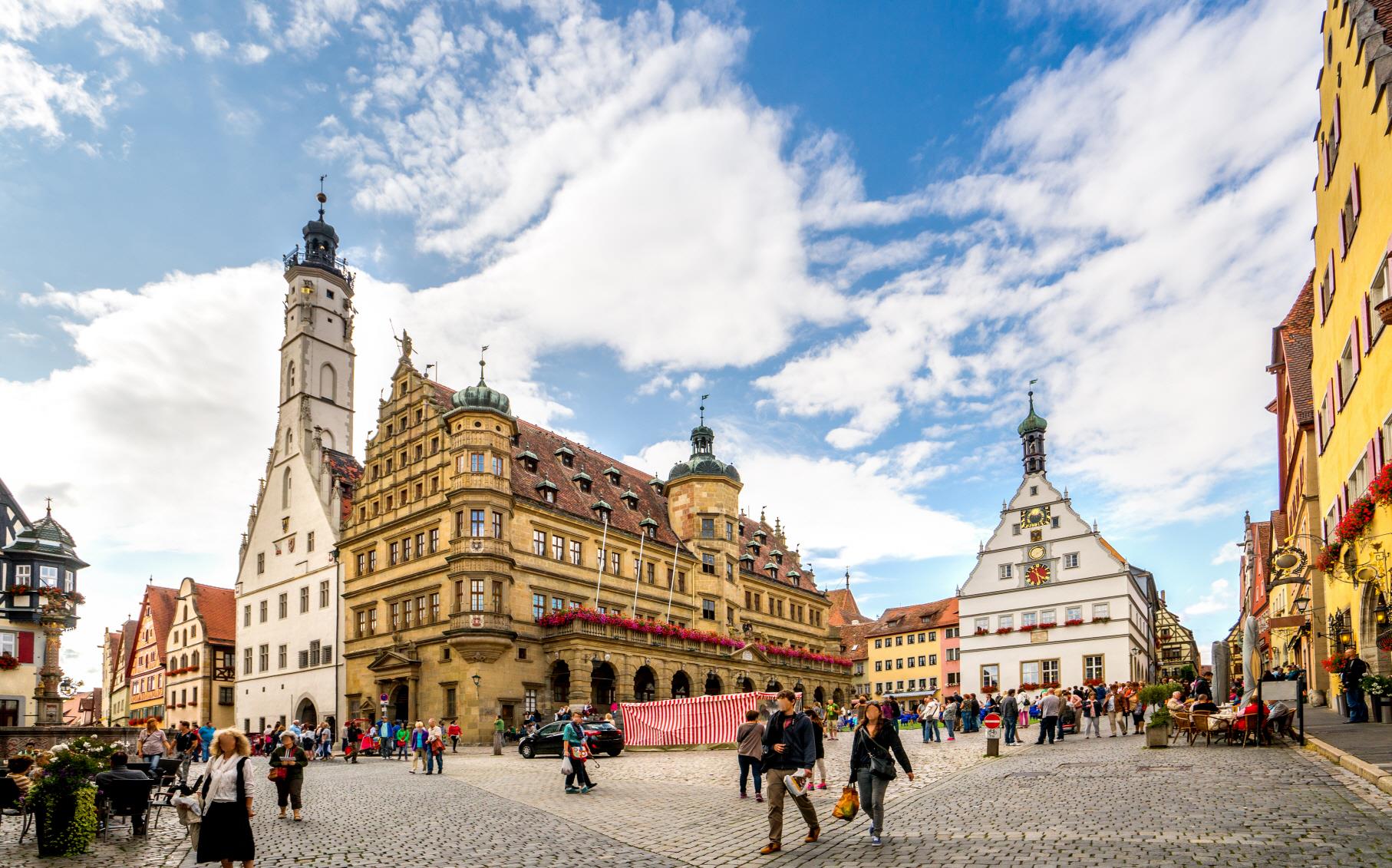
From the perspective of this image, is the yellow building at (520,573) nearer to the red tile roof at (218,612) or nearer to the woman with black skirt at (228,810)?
the red tile roof at (218,612)

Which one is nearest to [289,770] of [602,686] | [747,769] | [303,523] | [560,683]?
[747,769]

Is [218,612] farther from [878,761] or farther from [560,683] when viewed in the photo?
[878,761]

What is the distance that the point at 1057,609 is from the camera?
66500mm

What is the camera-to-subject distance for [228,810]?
35.4ft

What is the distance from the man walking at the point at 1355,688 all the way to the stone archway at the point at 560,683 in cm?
3162

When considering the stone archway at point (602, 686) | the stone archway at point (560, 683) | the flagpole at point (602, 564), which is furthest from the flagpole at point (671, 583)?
the stone archway at point (560, 683)

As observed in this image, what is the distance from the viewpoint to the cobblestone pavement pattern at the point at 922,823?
11102 millimetres

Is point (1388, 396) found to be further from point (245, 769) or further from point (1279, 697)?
point (245, 769)

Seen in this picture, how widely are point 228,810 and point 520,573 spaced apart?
3674cm

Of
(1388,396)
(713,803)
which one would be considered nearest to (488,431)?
(713,803)

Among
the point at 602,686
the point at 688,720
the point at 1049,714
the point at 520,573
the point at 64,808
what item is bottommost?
the point at 688,720

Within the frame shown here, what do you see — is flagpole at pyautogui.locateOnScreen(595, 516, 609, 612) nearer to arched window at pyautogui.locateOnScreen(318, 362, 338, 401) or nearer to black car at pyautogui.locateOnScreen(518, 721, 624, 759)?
black car at pyautogui.locateOnScreen(518, 721, 624, 759)

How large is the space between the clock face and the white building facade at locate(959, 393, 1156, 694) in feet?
0.16

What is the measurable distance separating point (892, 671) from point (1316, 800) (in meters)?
83.0
